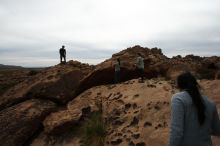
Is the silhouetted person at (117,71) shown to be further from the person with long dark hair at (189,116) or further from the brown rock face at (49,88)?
the person with long dark hair at (189,116)

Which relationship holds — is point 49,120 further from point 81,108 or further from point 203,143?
point 203,143

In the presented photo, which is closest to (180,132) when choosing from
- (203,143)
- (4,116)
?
(203,143)

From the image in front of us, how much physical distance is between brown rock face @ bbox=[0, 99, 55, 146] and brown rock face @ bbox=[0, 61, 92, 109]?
775mm

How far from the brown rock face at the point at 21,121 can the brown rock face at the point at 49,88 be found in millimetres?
775

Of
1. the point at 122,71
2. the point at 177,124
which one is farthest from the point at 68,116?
A: the point at 177,124

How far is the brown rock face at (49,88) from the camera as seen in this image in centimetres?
1560

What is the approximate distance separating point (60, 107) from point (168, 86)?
458 cm

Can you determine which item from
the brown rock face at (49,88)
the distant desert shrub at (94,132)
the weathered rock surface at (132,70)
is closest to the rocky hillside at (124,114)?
the distant desert shrub at (94,132)

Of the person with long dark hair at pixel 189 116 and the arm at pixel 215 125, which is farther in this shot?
the arm at pixel 215 125

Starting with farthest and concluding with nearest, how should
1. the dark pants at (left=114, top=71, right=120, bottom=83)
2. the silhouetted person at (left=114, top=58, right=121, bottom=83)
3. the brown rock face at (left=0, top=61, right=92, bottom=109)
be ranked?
the dark pants at (left=114, top=71, right=120, bottom=83)
the silhouetted person at (left=114, top=58, right=121, bottom=83)
the brown rock face at (left=0, top=61, right=92, bottom=109)

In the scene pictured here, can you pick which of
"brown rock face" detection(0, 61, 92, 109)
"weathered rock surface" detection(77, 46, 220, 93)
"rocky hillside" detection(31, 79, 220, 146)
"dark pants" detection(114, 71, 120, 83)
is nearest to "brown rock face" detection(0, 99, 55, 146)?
"rocky hillside" detection(31, 79, 220, 146)

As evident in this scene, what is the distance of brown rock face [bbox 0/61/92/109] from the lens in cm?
1560

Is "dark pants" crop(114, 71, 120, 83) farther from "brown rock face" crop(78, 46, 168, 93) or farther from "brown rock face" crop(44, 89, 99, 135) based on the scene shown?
"brown rock face" crop(44, 89, 99, 135)

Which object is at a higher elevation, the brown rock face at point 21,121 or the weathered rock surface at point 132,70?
the weathered rock surface at point 132,70
